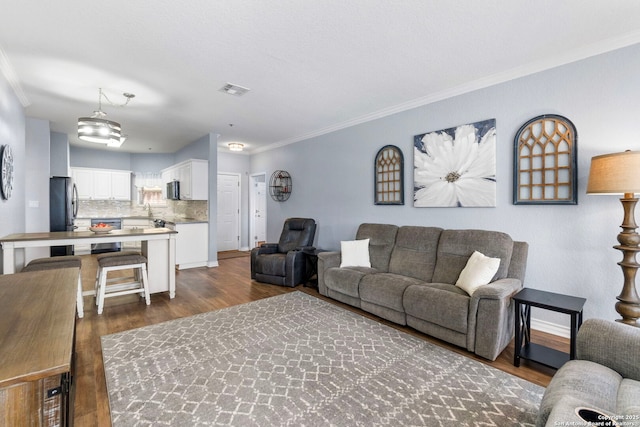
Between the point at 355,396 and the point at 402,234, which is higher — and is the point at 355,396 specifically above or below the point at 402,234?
below

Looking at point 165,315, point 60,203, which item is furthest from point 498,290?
point 60,203

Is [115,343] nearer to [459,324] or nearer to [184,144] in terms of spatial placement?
[459,324]

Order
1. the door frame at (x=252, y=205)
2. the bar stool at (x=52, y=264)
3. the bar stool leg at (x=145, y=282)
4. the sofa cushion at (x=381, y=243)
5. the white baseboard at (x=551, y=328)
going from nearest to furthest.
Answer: the white baseboard at (x=551, y=328) → the bar stool at (x=52, y=264) → the bar stool leg at (x=145, y=282) → the sofa cushion at (x=381, y=243) → the door frame at (x=252, y=205)

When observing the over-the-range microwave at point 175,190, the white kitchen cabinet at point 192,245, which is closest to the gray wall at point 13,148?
the white kitchen cabinet at point 192,245

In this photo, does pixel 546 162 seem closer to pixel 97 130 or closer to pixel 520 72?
pixel 520 72

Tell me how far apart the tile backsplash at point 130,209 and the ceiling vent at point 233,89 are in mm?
3571

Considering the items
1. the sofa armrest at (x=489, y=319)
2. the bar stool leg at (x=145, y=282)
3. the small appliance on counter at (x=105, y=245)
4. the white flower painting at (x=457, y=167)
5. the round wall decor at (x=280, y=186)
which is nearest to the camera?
the sofa armrest at (x=489, y=319)

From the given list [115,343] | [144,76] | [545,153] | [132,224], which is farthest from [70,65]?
[132,224]

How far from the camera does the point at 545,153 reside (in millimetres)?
2801

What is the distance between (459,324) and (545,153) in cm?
181

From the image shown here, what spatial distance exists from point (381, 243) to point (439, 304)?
1.37 meters

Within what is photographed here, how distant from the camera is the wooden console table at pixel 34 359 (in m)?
0.81

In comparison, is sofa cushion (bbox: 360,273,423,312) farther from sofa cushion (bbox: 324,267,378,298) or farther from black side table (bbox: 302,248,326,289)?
black side table (bbox: 302,248,326,289)

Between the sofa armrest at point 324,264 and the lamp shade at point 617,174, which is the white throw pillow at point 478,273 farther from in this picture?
the sofa armrest at point 324,264
